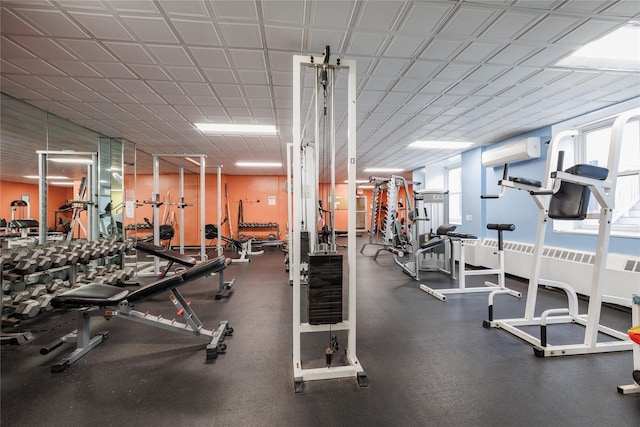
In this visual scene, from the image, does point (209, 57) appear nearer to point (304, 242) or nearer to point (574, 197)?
point (304, 242)

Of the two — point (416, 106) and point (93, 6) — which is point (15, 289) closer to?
point (93, 6)

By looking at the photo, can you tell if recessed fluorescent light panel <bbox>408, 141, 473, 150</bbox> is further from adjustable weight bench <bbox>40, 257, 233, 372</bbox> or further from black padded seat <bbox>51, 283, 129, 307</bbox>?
black padded seat <bbox>51, 283, 129, 307</bbox>

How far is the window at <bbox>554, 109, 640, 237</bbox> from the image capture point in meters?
3.28

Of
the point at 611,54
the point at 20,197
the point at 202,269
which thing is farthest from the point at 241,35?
the point at 20,197

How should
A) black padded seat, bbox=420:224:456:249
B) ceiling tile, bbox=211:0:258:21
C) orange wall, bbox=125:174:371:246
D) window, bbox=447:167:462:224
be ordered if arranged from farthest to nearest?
orange wall, bbox=125:174:371:246
window, bbox=447:167:462:224
black padded seat, bbox=420:224:456:249
ceiling tile, bbox=211:0:258:21

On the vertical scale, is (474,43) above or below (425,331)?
above

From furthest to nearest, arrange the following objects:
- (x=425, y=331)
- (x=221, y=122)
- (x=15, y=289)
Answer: (x=221, y=122) → (x=15, y=289) → (x=425, y=331)

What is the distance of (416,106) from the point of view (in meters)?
3.50

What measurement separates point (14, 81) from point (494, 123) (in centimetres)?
635

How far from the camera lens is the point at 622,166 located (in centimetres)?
340

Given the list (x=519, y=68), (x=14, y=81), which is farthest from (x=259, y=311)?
(x=519, y=68)

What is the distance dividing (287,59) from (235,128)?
230 cm

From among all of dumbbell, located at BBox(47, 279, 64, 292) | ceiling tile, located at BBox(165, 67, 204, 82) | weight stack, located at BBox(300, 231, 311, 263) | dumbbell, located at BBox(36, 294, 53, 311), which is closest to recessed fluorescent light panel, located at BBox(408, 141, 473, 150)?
weight stack, located at BBox(300, 231, 311, 263)

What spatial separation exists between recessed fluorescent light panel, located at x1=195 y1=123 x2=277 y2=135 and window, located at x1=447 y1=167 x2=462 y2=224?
5.62 m
